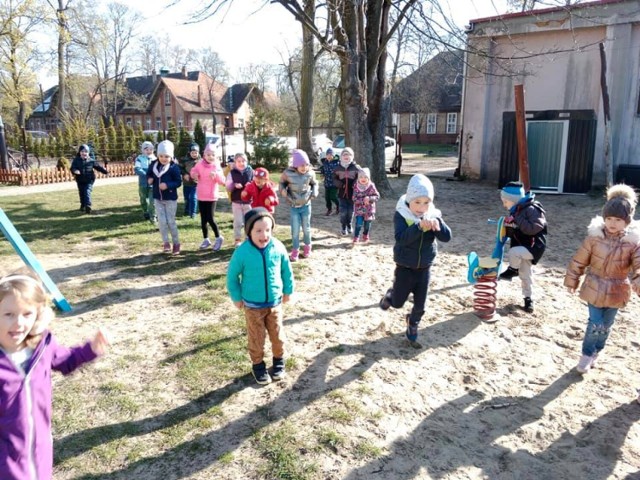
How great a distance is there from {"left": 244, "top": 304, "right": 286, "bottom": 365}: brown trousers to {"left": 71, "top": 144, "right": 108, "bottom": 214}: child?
871 cm

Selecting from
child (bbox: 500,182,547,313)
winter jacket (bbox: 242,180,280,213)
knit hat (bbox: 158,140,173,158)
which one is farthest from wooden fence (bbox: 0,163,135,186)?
child (bbox: 500,182,547,313)

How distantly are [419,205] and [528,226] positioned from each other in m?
1.60

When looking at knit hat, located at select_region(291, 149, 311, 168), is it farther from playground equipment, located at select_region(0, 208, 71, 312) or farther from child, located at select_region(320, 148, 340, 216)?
playground equipment, located at select_region(0, 208, 71, 312)

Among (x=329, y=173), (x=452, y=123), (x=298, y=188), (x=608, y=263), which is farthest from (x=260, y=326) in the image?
(x=452, y=123)

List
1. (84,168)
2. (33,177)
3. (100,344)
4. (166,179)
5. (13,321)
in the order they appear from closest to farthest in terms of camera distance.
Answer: (13,321)
(100,344)
(166,179)
(84,168)
(33,177)

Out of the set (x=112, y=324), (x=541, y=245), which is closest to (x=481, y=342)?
(x=541, y=245)

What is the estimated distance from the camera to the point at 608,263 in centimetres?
389

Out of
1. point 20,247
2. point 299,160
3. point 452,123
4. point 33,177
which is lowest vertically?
point 33,177

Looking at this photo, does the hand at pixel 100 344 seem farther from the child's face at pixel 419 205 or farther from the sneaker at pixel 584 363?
the sneaker at pixel 584 363

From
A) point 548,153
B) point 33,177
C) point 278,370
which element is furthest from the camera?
point 33,177

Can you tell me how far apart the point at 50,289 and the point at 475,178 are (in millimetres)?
15183

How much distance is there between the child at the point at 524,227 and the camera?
5.19 metres

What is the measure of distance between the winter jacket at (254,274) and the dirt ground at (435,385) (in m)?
0.78

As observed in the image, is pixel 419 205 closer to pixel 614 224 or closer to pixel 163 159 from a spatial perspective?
pixel 614 224
